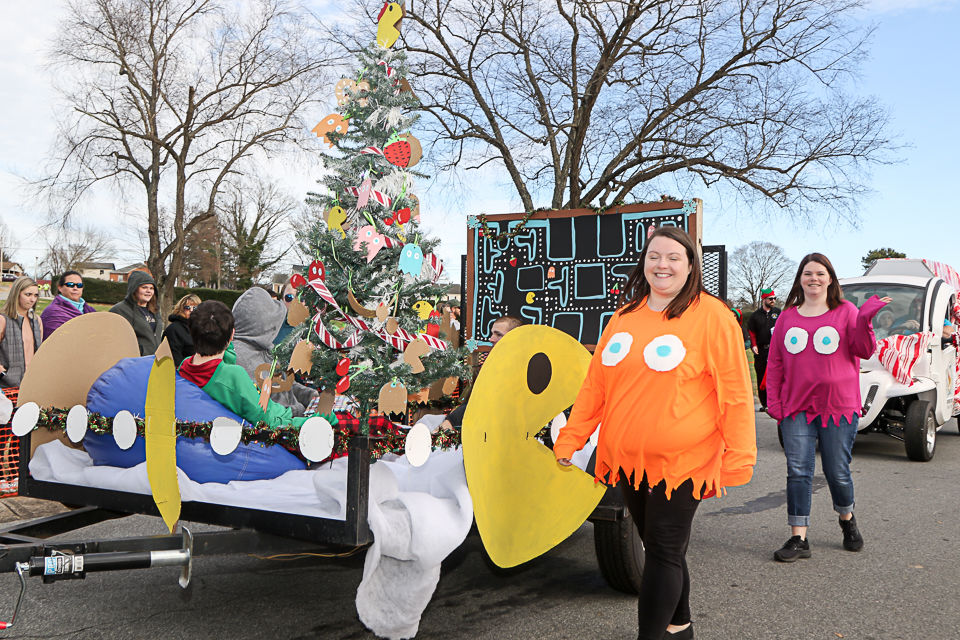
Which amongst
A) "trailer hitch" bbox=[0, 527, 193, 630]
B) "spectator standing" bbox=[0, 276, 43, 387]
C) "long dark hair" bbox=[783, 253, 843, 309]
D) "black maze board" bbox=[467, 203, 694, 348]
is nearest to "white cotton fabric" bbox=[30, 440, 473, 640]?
"trailer hitch" bbox=[0, 527, 193, 630]

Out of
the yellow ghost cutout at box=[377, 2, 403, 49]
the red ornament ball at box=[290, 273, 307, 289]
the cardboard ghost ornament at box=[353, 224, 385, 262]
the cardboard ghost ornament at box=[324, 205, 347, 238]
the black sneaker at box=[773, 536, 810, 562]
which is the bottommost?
the black sneaker at box=[773, 536, 810, 562]

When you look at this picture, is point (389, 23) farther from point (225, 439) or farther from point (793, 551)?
point (793, 551)

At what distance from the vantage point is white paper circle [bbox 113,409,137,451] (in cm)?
306

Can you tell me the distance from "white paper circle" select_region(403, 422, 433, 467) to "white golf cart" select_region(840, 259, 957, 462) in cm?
711

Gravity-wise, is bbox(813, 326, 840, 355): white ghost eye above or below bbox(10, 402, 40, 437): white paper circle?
above

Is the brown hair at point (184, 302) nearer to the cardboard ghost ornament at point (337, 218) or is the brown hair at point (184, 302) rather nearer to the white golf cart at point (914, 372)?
the cardboard ghost ornament at point (337, 218)

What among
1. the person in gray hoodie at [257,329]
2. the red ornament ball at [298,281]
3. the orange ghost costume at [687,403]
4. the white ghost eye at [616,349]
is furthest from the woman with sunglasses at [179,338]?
the orange ghost costume at [687,403]

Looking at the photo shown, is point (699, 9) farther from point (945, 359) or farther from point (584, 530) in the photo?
point (584, 530)

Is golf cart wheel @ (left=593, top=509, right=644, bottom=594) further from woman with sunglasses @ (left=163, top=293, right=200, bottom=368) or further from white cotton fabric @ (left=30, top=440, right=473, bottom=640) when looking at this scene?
woman with sunglasses @ (left=163, top=293, right=200, bottom=368)

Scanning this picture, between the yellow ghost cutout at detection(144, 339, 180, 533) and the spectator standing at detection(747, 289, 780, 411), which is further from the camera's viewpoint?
the spectator standing at detection(747, 289, 780, 411)

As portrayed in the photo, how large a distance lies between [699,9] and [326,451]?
61.4 feet

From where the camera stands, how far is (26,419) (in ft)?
10.6

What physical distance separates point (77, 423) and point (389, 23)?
8.48 feet

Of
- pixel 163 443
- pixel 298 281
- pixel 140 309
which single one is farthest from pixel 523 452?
pixel 140 309
